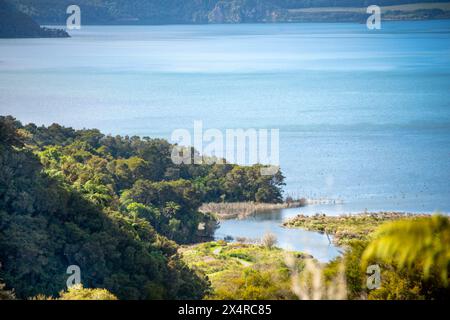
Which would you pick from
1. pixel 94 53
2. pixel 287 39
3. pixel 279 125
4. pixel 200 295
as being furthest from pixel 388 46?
pixel 200 295

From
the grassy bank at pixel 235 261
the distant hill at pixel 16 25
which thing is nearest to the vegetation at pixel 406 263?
the grassy bank at pixel 235 261

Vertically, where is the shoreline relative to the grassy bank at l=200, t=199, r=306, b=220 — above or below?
below

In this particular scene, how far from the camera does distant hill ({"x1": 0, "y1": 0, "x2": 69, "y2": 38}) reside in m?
72.8

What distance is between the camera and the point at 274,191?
3322 cm

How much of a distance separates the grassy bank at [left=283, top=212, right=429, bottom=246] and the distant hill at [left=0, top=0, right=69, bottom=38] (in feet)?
157

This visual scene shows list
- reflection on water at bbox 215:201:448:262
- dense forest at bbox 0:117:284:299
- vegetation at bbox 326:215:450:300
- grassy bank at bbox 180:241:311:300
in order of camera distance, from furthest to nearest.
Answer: reflection on water at bbox 215:201:448:262 < grassy bank at bbox 180:241:311:300 < dense forest at bbox 0:117:284:299 < vegetation at bbox 326:215:450:300

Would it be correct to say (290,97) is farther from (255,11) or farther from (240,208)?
(255,11)

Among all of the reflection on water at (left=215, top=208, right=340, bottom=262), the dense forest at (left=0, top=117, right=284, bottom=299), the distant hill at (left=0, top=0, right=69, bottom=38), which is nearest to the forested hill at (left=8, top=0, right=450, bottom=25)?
the distant hill at (left=0, top=0, right=69, bottom=38)

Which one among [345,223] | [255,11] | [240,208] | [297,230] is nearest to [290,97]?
[240,208]

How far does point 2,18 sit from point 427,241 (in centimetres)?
7064

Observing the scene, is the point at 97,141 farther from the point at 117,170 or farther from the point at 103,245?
the point at 103,245

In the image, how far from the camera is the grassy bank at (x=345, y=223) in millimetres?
26083

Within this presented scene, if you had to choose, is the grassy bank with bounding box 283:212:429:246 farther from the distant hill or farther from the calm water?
the distant hill

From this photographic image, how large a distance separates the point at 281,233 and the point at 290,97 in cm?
4076
